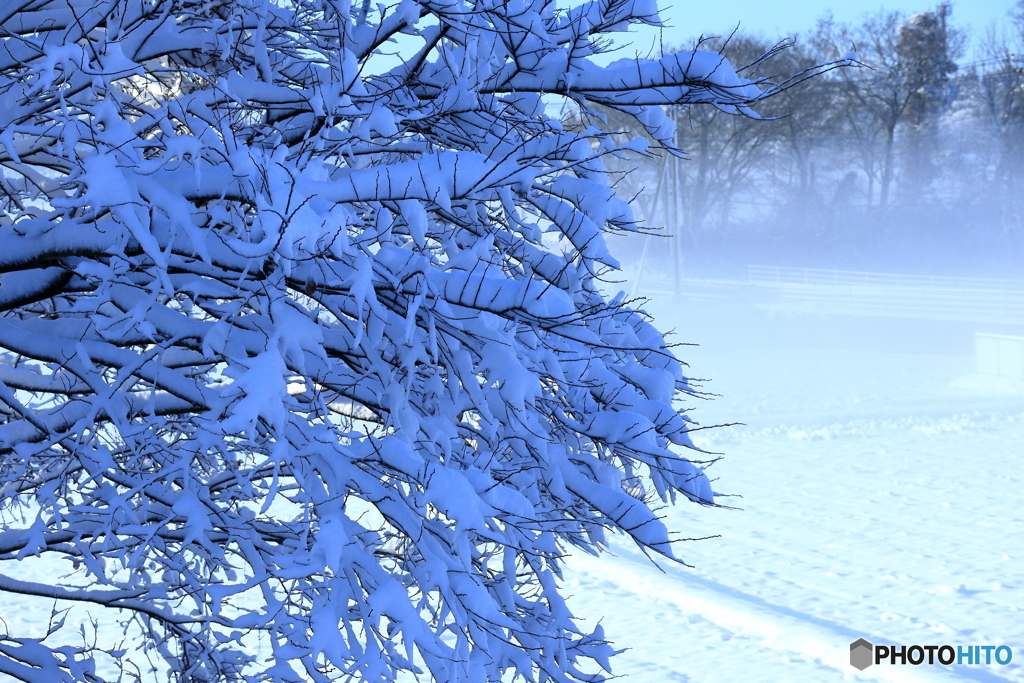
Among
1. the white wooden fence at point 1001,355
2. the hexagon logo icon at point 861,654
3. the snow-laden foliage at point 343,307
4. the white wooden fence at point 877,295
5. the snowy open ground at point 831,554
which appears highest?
the snow-laden foliage at point 343,307

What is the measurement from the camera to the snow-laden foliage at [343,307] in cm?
249

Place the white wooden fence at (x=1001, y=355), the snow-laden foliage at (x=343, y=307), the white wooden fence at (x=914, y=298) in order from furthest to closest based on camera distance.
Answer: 1. the white wooden fence at (x=914, y=298)
2. the white wooden fence at (x=1001, y=355)
3. the snow-laden foliage at (x=343, y=307)

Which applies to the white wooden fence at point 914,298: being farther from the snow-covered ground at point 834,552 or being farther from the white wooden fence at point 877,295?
the snow-covered ground at point 834,552

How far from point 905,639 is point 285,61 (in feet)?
22.4

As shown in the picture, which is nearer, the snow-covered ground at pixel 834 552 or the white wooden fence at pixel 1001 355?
the snow-covered ground at pixel 834 552

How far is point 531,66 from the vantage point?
3334 mm

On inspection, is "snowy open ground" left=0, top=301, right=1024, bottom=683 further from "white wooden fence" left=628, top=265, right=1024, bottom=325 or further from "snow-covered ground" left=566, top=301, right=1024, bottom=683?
"white wooden fence" left=628, top=265, right=1024, bottom=325

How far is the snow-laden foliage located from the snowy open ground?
1558 mm

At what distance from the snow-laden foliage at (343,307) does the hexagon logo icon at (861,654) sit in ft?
14.7

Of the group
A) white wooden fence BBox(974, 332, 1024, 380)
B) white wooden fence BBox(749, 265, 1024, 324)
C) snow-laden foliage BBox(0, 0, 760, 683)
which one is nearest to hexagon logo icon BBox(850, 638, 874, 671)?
snow-laden foliage BBox(0, 0, 760, 683)

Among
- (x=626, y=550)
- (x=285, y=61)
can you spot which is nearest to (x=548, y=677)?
(x=285, y=61)

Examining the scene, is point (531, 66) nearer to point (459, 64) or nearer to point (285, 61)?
point (459, 64)

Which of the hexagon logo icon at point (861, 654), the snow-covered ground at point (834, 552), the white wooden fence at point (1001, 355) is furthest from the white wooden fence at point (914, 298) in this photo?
the hexagon logo icon at point (861, 654)

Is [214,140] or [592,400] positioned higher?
[214,140]
